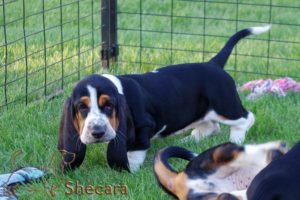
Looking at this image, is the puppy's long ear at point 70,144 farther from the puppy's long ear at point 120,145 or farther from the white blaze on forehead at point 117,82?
the white blaze on forehead at point 117,82

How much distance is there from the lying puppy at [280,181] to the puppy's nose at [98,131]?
1.25m

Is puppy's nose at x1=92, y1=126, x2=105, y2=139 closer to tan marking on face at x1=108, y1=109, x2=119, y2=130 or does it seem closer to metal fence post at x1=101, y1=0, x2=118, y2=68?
tan marking on face at x1=108, y1=109, x2=119, y2=130

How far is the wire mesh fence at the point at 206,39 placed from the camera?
22.9 feet

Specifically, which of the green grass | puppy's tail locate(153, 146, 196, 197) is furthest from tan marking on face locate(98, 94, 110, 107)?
puppy's tail locate(153, 146, 196, 197)

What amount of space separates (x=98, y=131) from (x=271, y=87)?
7.37 ft

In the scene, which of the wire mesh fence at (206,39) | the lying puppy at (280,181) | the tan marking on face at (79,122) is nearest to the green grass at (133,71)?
the wire mesh fence at (206,39)

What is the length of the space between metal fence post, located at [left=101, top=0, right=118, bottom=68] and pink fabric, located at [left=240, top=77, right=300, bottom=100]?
1332 mm

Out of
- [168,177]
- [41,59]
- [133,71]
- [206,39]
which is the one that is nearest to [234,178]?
[168,177]

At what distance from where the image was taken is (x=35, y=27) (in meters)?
8.26

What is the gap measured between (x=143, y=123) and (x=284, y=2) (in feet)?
17.4

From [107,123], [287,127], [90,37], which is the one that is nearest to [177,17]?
[90,37]

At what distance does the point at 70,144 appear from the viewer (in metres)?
4.50

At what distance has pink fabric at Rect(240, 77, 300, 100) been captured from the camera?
6094 millimetres

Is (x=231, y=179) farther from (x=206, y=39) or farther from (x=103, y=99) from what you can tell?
(x=206, y=39)
